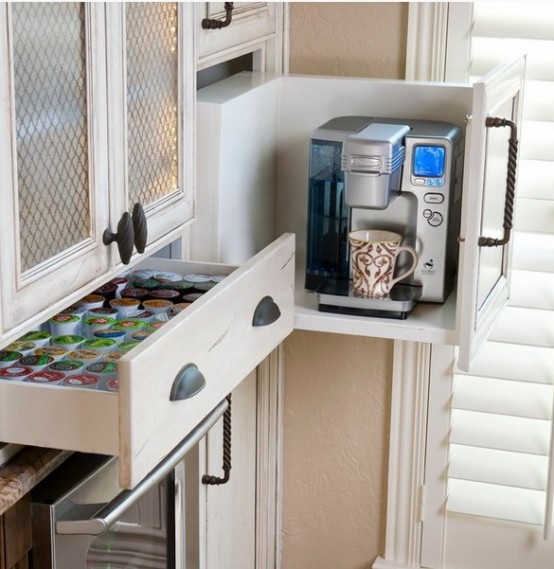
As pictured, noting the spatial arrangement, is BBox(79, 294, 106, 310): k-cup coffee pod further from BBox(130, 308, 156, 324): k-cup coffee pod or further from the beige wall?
the beige wall

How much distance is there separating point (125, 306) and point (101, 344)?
0.15m

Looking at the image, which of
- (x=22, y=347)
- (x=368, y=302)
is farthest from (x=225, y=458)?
(x=22, y=347)

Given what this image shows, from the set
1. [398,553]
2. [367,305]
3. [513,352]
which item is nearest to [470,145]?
[367,305]

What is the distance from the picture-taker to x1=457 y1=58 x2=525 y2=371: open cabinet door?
1545 mm

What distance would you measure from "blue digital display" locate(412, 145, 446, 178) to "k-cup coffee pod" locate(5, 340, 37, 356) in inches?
28.0

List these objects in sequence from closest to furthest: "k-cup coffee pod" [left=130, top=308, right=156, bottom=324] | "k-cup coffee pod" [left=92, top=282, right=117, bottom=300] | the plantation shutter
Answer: "k-cup coffee pod" [left=130, top=308, right=156, bottom=324], "k-cup coffee pod" [left=92, top=282, right=117, bottom=300], the plantation shutter

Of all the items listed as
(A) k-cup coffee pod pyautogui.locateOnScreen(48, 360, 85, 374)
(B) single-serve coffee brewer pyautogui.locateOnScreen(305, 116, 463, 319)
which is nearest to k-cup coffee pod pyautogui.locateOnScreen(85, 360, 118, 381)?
(A) k-cup coffee pod pyautogui.locateOnScreen(48, 360, 85, 374)

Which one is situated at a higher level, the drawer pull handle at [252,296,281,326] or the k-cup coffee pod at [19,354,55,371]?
the k-cup coffee pod at [19,354,55,371]

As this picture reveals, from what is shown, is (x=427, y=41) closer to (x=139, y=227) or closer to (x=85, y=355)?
(x=139, y=227)

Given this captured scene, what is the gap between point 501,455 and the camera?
6.93 feet

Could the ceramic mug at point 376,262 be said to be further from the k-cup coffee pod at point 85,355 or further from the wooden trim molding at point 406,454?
the k-cup coffee pod at point 85,355

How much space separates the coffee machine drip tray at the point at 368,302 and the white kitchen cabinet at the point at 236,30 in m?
0.41

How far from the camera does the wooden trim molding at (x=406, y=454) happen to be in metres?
2.12

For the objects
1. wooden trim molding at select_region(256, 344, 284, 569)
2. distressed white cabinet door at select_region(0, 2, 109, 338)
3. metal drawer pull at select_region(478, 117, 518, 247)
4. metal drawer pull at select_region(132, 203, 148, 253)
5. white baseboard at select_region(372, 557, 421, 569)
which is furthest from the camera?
white baseboard at select_region(372, 557, 421, 569)
